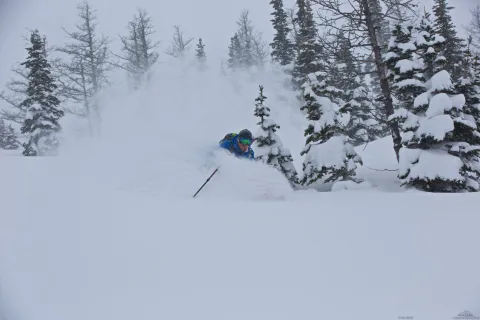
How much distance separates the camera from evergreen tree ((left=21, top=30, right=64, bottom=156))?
20703mm

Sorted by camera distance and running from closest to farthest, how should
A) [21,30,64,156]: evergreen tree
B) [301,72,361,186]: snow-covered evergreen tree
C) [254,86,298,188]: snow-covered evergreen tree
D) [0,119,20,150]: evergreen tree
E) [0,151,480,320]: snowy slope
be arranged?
[0,151,480,320]: snowy slope → [301,72,361,186]: snow-covered evergreen tree → [254,86,298,188]: snow-covered evergreen tree → [21,30,64,156]: evergreen tree → [0,119,20,150]: evergreen tree

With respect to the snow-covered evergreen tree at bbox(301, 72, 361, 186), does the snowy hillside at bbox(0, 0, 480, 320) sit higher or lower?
lower

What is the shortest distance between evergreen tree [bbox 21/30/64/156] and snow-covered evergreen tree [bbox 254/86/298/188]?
18.3 m

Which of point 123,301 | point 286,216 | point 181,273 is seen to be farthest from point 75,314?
point 286,216

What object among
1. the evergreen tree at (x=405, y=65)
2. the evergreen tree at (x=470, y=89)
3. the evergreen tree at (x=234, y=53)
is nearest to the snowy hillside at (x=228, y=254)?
the evergreen tree at (x=405, y=65)

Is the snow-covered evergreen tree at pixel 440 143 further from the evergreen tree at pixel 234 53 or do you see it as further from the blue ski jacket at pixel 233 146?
the evergreen tree at pixel 234 53

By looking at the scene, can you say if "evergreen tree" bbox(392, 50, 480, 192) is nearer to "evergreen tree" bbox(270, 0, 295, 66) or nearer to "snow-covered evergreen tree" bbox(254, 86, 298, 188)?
"snow-covered evergreen tree" bbox(254, 86, 298, 188)

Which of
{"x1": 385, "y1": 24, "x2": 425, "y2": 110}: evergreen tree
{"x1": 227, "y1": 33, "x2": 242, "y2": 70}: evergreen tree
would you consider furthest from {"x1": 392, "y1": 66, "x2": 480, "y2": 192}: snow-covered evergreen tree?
{"x1": 227, "y1": 33, "x2": 242, "y2": 70}: evergreen tree

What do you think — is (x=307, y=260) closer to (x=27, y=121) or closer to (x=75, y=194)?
(x=75, y=194)

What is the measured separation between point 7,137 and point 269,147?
35.3m

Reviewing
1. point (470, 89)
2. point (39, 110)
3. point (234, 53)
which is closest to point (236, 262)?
point (470, 89)

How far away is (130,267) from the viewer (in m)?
2.89

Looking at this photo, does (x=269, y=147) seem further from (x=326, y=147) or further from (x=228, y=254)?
(x=228, y=254)

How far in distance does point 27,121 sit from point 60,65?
311 inches
